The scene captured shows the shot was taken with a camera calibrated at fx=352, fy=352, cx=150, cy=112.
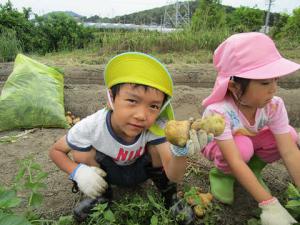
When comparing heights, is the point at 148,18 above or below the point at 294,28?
below

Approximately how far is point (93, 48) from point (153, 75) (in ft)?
23.4

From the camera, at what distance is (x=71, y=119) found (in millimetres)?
3215

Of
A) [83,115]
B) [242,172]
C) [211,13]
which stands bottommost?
[83,115]

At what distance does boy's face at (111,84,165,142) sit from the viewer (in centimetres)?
142

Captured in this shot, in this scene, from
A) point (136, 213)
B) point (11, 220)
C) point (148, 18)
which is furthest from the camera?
point (148, 18)

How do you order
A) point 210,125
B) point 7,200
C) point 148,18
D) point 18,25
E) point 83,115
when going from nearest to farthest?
point 7,200
point 210,125
point 83,115
point 18,25
point 148,18

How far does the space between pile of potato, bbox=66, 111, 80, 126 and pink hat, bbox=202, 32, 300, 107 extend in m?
1.77

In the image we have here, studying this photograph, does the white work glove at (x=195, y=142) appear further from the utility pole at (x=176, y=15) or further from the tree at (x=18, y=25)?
the utility pole at (x=176, y=15)

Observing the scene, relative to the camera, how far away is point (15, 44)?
627 centimetres

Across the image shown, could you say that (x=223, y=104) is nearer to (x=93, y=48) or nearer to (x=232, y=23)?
(x=93, y=48)

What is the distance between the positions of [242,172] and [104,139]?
0.64 m

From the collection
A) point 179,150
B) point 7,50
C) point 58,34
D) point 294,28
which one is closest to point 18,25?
point 58,34

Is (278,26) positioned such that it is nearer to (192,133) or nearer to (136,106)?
(136,106)

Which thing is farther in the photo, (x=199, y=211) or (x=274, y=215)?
(x=199, y=211)
